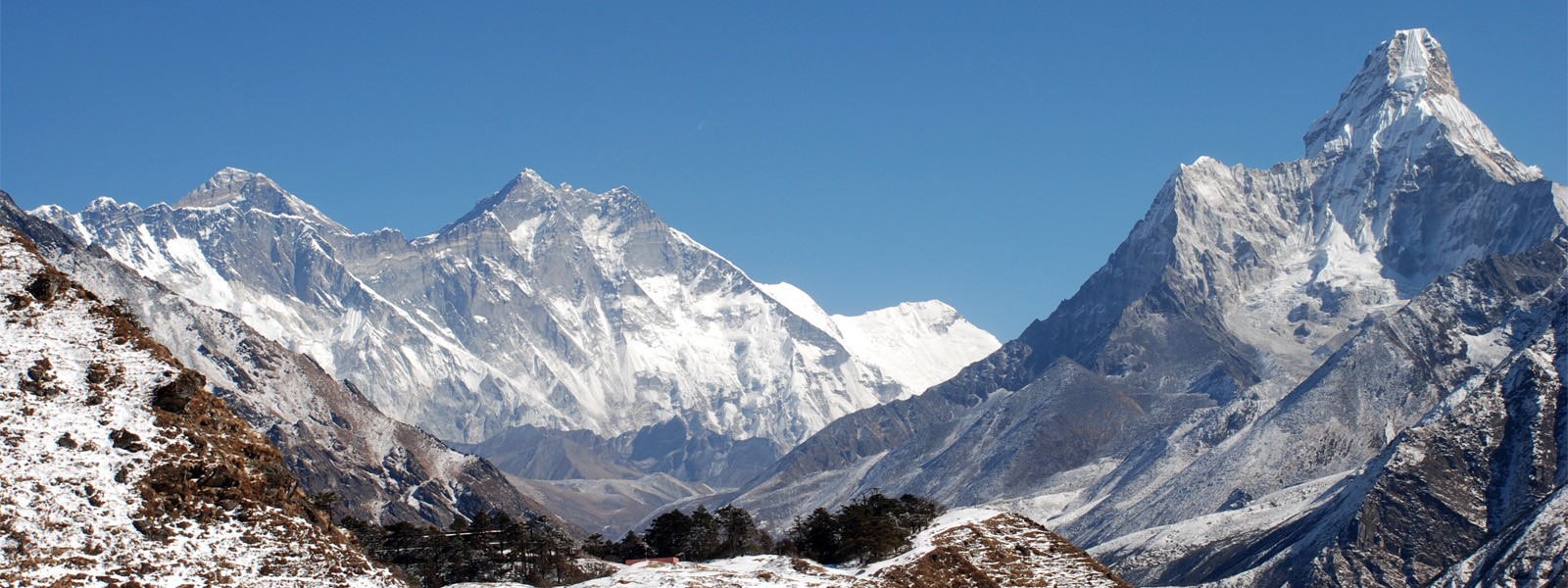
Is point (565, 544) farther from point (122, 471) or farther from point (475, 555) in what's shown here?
point (122, 471)

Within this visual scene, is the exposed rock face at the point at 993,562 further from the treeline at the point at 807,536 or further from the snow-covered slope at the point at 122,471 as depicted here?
the snow-covered slope at the point at 122,471

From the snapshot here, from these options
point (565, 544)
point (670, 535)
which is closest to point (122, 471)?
point (565, 544)

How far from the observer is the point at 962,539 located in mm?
74750

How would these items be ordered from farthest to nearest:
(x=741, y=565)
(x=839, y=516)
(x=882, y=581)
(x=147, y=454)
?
(x=839, y=516) → (x=741, y=565) → (x=882, y=581) → (x=147, y=454)

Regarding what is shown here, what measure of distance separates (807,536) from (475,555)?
20.4 m

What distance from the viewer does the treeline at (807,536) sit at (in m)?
79.6

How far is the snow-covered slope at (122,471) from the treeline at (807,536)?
36.6 m

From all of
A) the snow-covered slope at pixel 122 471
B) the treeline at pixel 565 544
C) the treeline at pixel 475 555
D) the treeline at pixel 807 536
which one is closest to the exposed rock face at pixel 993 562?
the treeline at pixel 807 536

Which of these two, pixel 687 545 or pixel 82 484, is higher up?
pixel 687 545

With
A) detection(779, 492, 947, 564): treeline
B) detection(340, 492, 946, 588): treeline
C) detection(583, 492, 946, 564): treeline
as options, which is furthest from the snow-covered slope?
detection(583, 492, 946, 564): treeline

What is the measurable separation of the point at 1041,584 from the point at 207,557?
118ft

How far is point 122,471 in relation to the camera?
42469 millimetres

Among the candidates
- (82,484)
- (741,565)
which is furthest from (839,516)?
(82,484)

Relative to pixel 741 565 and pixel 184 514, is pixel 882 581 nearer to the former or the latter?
pixel 741 565
